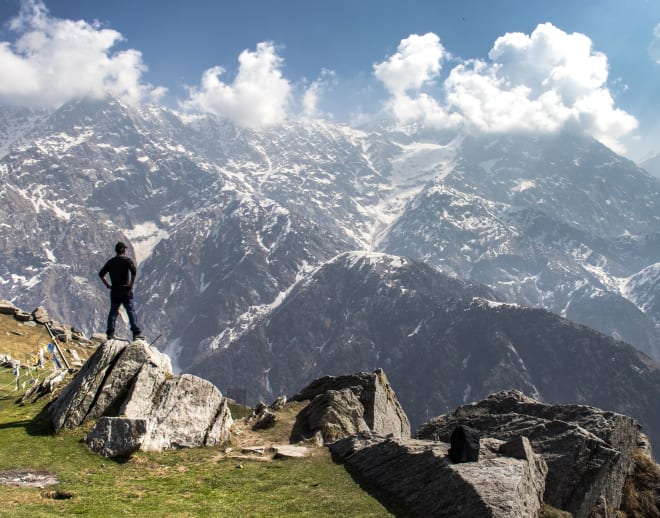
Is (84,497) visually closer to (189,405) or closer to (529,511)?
(189,405)

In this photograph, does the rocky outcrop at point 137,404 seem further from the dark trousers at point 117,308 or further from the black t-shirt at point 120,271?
the black t-shirt at point 120,271

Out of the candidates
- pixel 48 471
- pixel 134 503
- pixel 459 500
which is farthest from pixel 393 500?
pixel 48 471

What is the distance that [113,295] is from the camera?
1240 inches

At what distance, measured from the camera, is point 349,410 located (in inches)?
1657

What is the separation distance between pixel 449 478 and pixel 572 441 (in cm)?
1198

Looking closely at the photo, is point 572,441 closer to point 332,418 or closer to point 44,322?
point 332,418

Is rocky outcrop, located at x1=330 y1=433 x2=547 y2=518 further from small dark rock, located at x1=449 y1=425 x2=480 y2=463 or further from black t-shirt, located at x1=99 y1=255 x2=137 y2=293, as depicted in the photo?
black t-shirt, located at x1=99 y1=255 x2=137 y2=293

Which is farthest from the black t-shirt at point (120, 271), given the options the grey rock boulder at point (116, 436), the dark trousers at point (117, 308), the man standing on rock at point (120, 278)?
the grey rock boulder at point (116, 436)

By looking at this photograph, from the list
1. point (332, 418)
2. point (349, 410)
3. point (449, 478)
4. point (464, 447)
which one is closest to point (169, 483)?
point (449, 478)

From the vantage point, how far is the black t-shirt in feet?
101

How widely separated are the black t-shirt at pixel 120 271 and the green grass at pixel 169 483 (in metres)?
8.32

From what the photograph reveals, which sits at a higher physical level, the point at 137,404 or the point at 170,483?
the point at 137,404

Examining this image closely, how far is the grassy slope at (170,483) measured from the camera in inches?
827

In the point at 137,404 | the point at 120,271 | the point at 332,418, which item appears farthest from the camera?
the point at 332,418
